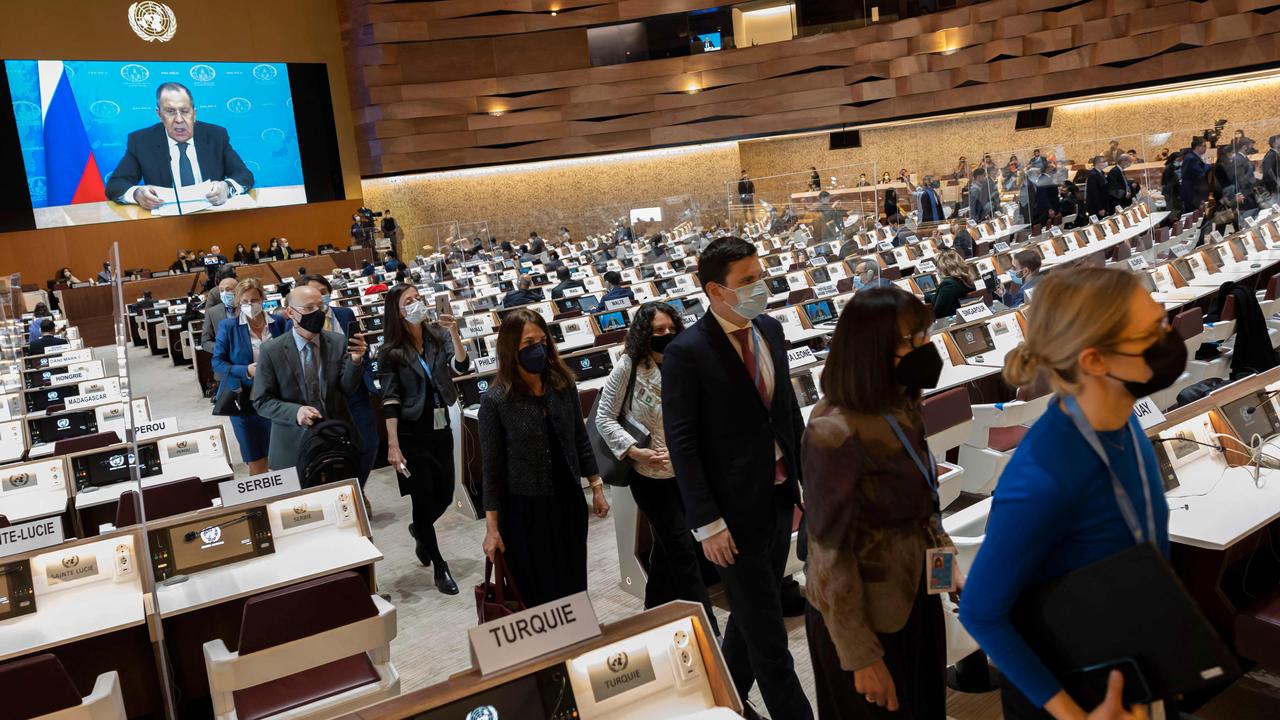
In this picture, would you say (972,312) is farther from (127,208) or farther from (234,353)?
(127,208)

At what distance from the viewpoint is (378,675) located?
3137 millimetres

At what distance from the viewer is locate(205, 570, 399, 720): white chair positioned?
2873 millimetres

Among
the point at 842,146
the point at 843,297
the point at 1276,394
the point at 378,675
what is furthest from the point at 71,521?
→ the point at 842,146

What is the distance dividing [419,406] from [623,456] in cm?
147

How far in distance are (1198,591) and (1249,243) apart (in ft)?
26.4

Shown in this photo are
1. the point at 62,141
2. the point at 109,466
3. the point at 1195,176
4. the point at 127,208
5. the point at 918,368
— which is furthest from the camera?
the point at 127,208

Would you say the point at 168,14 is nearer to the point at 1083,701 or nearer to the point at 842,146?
the point at 842,146

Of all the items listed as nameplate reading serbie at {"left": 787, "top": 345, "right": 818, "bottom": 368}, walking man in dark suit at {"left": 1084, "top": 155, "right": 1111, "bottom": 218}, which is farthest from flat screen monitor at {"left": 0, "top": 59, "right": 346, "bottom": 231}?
nameplate reading serbie at {"left": 787, "top": 345, "right": 818, "bottom": 368}

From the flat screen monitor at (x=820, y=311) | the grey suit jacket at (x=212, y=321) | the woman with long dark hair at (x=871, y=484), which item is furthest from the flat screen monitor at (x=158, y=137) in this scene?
the woman with long dark hair at (x=871, y=484)

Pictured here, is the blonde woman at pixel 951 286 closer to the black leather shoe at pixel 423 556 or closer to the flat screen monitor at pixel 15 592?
the black leather shoe at pixel 423 556

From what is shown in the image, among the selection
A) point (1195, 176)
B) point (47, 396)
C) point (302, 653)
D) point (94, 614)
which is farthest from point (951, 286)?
point (47, 396)

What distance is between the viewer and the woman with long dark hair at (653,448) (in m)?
3.33

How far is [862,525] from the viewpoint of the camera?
193cm

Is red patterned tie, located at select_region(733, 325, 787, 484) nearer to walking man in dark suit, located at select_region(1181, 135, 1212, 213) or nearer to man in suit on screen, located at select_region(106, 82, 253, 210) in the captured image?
walking man in dark suit, located at select_region(1181, 135, 1212, 213)
